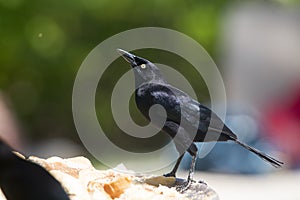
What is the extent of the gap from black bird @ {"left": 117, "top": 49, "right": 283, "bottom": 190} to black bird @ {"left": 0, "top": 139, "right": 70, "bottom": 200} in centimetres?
45

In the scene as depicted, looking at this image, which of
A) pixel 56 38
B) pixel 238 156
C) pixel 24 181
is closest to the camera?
pixel 24 181

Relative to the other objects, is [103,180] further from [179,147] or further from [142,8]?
[142,8]

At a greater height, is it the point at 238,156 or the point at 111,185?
the point at 111,185

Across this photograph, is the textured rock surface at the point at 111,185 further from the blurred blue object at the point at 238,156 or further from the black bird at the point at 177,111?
the blurred blue object at the point at 238,156

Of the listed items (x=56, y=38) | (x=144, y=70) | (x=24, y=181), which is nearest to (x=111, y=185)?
(x=144, y=70)

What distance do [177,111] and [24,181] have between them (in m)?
0.55

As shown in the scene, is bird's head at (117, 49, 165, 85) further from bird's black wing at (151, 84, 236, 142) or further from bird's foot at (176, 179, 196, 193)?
bird's foot at (176, 179, 196, 193)

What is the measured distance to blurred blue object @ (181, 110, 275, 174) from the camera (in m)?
7.30

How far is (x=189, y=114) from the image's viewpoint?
6.52 ft

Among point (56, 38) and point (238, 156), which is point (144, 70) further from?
point (56, 38)

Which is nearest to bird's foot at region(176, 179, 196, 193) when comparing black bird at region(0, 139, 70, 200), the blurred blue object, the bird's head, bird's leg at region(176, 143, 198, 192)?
bird's leg at region(176, 143, 198, 192)

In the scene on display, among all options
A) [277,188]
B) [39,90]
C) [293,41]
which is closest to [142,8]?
[39,90]

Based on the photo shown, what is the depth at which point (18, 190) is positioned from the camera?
154 cm

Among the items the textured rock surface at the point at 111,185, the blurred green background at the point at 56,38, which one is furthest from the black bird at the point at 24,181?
the blurred green background at the point at 56,38
